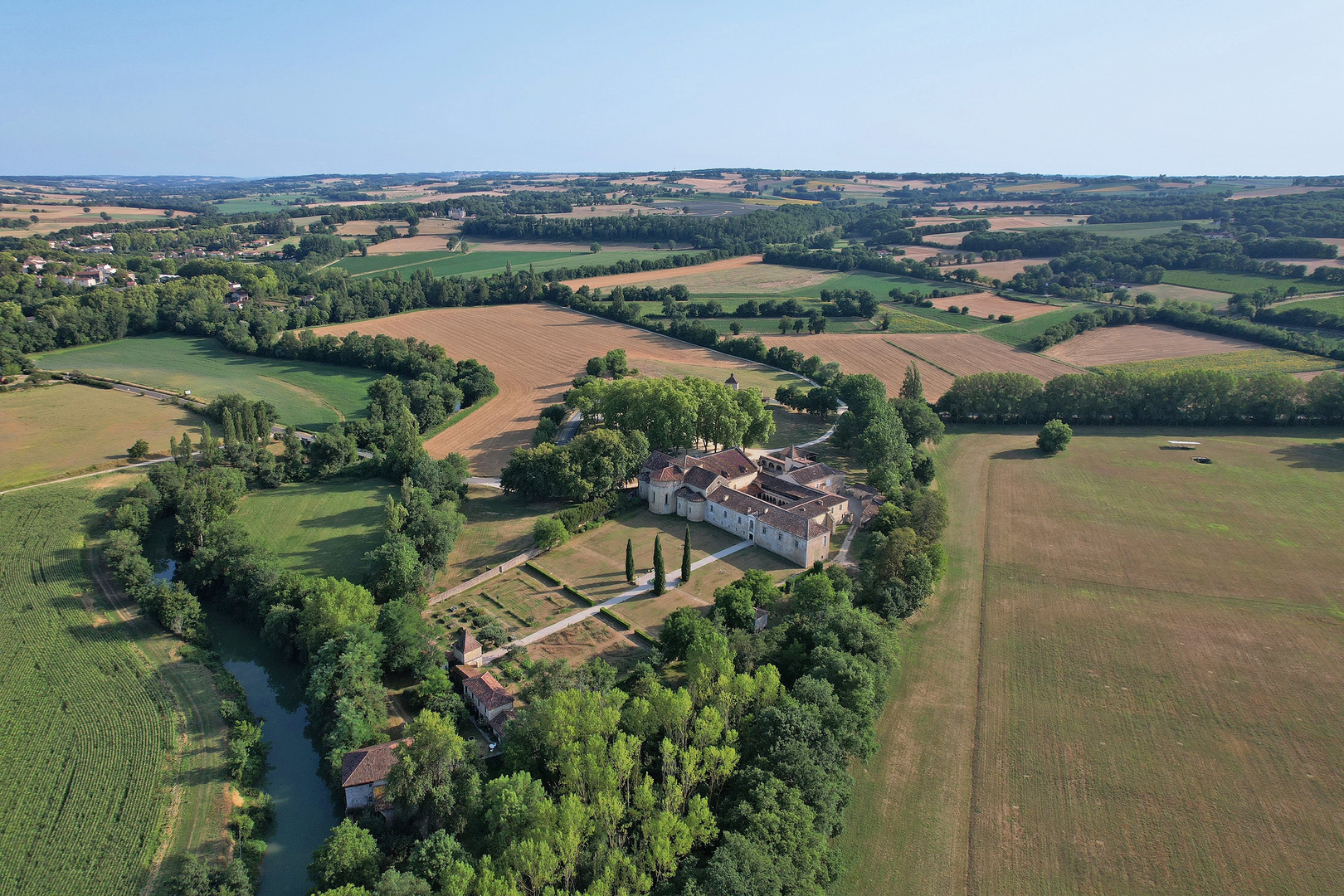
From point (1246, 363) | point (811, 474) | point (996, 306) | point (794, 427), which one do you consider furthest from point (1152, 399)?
point (996, 306)

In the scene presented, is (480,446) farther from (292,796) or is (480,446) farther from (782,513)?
(292,796)

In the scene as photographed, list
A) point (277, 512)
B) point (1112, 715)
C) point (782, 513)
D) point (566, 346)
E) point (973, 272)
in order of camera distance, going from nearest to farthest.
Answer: point (1112, 715)
point (782, 513)
point (277, 512)
point (566, 346)
point (973, 272)

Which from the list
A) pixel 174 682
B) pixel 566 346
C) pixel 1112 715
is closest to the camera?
pixel 1112 715

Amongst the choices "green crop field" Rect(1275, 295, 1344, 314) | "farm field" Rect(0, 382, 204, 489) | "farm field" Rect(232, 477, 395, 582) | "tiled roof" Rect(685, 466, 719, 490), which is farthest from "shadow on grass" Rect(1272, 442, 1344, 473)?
"farm field" Rect(0, 382, 204, 489)

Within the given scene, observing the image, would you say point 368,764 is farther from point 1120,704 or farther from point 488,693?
point 1120,704

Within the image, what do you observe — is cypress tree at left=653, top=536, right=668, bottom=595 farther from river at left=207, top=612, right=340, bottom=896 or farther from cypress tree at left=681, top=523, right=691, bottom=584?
river at left=207, top=612, right=340, bottom=896

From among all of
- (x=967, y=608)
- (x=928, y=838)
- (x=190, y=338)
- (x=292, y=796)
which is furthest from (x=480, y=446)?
(x=190, y=338)

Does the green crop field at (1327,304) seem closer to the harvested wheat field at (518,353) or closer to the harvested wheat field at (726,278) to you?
the harvested wheat field at (726,278)
